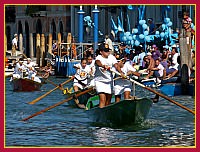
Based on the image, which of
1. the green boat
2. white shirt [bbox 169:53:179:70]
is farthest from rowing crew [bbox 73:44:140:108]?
white shirt [bbox 169:53:179:70]

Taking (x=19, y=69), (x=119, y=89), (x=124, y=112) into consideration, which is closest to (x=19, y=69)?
(x=19, y=69)

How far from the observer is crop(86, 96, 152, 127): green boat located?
1016 cm

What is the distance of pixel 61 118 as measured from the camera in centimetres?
1202

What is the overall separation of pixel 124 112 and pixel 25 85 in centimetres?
802

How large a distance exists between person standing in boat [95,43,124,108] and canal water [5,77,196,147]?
436mm

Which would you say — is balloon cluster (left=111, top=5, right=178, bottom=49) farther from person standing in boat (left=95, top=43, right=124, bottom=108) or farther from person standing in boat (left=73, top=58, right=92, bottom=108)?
person standing in boat (left=95, top=43, right=124, bottom=108)

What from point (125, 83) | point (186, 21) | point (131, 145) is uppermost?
point (186, 21)

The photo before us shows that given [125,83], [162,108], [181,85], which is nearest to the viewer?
[125,83]

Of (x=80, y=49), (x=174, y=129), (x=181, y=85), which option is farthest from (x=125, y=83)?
(x=80, y=49)

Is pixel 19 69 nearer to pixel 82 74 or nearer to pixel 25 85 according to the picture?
pixel 25 85

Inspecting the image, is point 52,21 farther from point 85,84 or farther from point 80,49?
point 85,84

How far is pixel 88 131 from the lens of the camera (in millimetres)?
10375

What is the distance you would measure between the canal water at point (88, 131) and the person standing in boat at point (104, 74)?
0.44 meters

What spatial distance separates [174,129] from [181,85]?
453 cm
